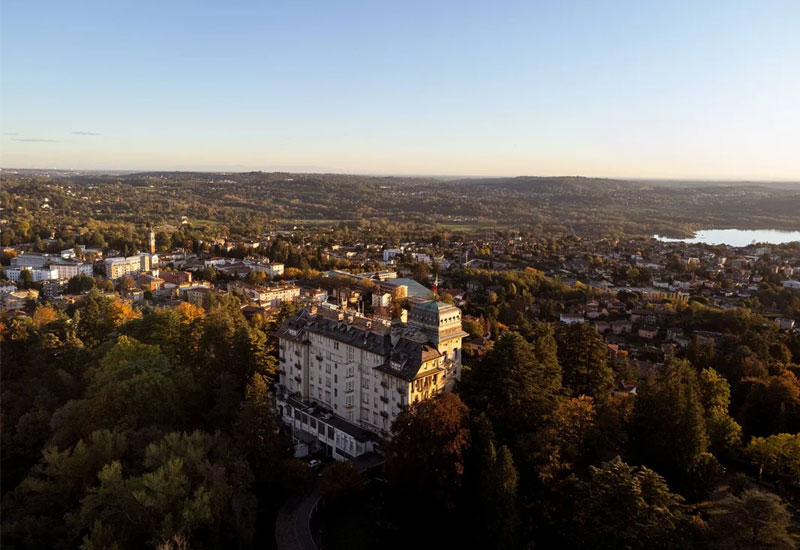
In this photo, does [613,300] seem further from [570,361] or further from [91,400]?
[91,400]

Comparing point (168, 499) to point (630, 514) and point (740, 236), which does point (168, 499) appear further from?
point (740, 236)

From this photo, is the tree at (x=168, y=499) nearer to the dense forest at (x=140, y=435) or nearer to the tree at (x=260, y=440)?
the dense forest at (x=140, y=435)

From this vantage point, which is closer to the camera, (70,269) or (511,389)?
(511,389)

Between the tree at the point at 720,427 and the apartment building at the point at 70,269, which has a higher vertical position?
the tree at the point at 720,427

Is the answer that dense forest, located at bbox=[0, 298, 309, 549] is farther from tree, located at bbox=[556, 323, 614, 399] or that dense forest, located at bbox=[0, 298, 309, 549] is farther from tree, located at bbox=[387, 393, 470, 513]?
tree, located at bbox=[556, 323, 614, 399]

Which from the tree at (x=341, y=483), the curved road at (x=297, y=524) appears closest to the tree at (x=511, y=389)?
the tree at (x=341, y=483)

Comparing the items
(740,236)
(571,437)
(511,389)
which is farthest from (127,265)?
(740,236)

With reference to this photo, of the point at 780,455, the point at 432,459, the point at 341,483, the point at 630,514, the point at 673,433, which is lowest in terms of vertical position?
the point at 341,483
